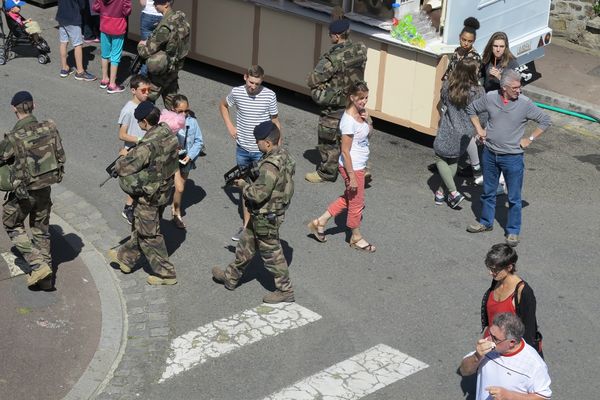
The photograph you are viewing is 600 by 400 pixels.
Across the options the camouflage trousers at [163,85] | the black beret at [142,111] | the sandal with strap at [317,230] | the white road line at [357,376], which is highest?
the black beret at [142,111]

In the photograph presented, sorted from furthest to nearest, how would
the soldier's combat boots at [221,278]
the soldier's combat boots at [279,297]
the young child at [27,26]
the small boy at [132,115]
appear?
1. the young child at [27,26]
2. the small boy at [132,115]
3. the soldier's combat boots at [221,278]
4. the soldier's combat boots at [279,297]

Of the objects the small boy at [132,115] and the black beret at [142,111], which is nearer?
the black beret at [142,111]

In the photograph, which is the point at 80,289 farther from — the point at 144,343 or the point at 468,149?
the point at 468,149

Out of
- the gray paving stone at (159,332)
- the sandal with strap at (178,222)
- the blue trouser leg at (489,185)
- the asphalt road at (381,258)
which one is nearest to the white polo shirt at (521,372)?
the asphalt road at (381,258)

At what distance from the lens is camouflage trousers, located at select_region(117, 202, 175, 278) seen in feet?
32.2

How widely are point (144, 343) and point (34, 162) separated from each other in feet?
6.33

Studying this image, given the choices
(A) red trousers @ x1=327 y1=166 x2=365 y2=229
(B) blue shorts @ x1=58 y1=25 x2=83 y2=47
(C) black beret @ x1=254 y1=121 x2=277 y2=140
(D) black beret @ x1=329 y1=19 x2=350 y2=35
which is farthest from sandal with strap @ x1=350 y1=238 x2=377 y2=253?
Answer: (B) blue shorts @ x1=58 y1=25 x2=83 y2=47

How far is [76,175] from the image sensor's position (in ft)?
40.6

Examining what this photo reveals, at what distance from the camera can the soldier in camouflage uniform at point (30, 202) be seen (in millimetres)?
9602

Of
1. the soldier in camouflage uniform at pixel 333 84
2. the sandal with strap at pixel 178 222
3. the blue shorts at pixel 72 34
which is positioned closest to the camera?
the sandal with strap at pixel 178 222

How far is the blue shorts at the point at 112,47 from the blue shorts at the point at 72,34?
1.37 feet

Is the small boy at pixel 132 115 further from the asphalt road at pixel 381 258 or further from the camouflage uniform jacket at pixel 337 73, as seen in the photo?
the camouflage uniform jacket at pixel 337 73

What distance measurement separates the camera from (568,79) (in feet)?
51.9

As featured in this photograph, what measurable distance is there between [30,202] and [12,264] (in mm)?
925
